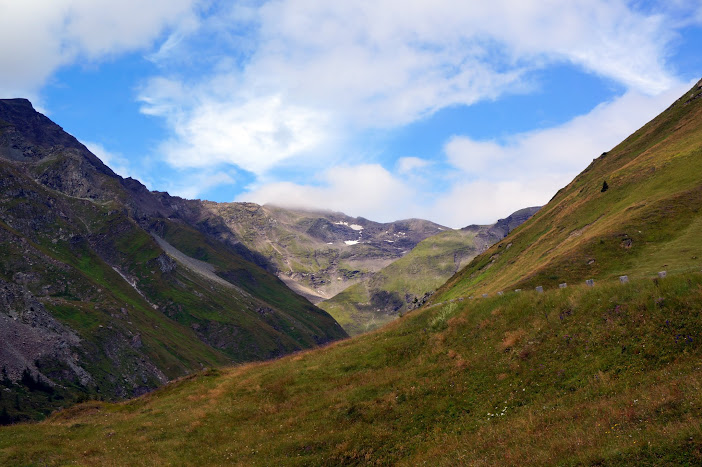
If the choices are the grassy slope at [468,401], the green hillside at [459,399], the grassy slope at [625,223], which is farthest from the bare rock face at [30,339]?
the grassy slope at [625,223]

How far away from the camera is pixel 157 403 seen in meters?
42.2

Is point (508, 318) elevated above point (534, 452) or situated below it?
above

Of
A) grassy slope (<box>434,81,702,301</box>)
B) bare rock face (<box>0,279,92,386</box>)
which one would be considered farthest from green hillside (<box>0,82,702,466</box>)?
bare rock face (<box>0,279,92,386</box>)

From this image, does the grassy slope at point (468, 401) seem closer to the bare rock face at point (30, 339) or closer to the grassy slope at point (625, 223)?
the grassy slope at point (625, 223)

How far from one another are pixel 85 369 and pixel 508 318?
526ft

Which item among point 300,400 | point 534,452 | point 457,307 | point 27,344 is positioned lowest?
point 534,452

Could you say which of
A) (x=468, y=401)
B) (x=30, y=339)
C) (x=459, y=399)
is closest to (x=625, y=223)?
(x=459, y=399)

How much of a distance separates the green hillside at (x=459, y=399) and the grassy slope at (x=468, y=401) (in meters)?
0.10

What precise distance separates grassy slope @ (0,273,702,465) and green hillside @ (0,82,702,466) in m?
0.10

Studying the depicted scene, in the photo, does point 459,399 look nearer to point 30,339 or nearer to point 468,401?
point 468,401

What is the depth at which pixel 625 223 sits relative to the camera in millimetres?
68375

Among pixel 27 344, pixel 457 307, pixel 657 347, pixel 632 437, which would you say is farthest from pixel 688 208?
pixel 27 344

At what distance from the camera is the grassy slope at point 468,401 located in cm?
1898

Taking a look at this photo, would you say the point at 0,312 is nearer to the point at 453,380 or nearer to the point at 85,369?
the point at 85,369
